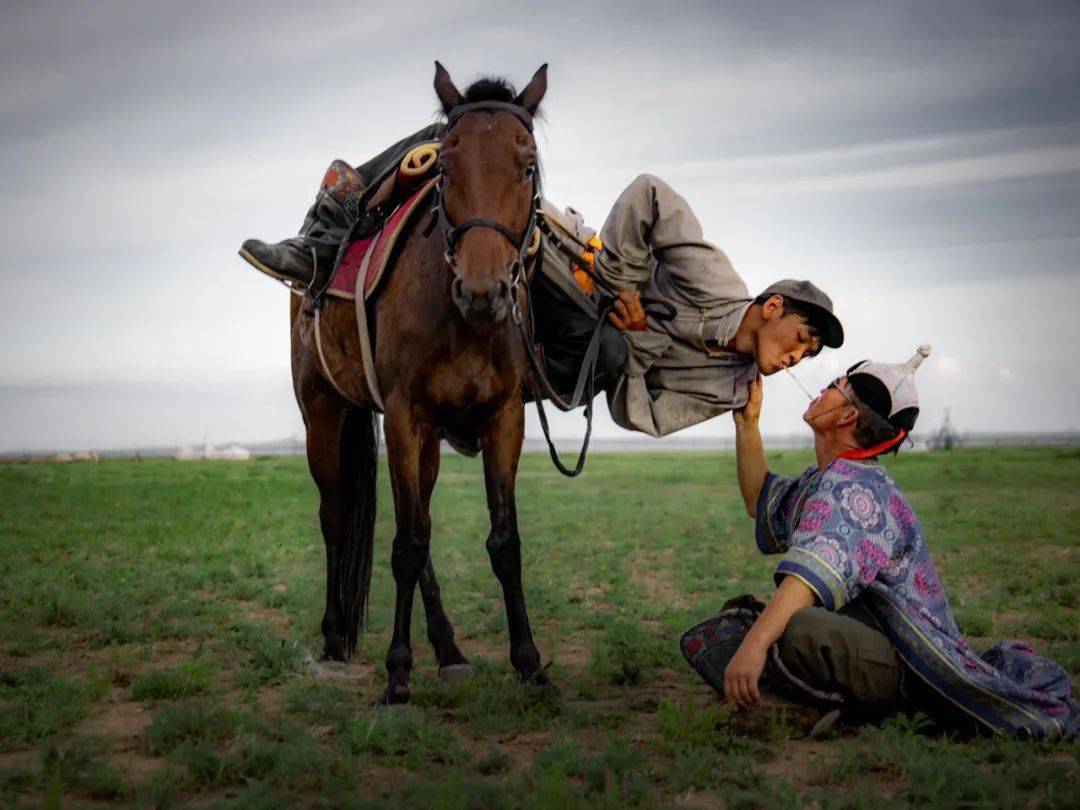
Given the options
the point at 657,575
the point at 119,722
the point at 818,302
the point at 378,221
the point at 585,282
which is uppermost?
the point at 378,221

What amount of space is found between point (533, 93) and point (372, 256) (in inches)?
54.7

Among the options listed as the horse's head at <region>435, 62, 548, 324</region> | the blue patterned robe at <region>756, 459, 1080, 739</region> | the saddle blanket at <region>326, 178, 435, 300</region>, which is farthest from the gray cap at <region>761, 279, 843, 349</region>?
the saddle blanket at <region>326, 178, 435, 300</region>

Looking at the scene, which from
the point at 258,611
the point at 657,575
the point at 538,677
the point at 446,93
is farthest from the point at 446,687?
the point at 657,575

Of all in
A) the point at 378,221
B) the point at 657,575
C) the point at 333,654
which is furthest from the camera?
the point at 657,575

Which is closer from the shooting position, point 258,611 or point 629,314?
point 629,314

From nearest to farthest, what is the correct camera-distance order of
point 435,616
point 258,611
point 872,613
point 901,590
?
1. point 901,590
2. point 872,613
3. point 435,616
4. point 258,611

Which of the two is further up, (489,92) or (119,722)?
(489,92)

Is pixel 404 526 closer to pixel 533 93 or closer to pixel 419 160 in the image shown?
pixel 419 160

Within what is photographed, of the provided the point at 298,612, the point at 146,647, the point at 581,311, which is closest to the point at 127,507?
the point at 298,612

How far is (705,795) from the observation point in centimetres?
388

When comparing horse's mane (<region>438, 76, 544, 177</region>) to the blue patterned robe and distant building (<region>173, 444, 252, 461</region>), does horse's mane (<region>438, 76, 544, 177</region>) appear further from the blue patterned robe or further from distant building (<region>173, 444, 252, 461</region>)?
distant building (<region>173, 444, 252, 461</region>)

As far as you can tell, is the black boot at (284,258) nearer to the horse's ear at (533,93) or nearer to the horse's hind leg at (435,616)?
the horse's hind leg at (435,616)

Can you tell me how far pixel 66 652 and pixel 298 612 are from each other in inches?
81.6

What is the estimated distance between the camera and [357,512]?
294 inches
